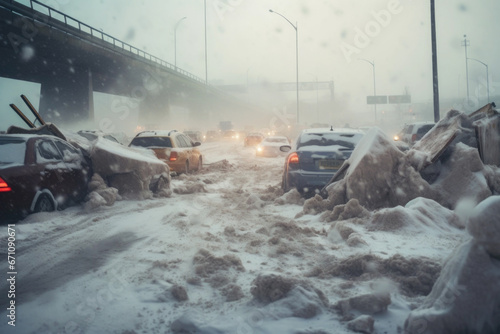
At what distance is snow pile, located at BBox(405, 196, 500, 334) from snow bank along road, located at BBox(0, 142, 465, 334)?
0.46 m

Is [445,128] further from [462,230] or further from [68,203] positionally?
[68,203]

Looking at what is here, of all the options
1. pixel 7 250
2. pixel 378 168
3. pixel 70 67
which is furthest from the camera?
pixel 70 67

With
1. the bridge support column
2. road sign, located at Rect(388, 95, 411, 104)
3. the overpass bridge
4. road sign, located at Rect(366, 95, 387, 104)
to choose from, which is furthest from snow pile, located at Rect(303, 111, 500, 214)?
road sign, located at Rect(388, 95, 411, 104)

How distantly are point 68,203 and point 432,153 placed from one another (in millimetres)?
6372

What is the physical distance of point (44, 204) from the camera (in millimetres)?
6055

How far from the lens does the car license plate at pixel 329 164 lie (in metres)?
7.37

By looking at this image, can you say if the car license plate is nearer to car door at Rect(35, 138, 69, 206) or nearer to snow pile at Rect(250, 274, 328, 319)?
snow pile at Rect(250, 274, 328, 319)

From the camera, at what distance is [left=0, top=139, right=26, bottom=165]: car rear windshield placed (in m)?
5.54

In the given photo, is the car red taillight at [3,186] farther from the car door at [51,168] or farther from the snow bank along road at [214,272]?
the car door at [51,168]

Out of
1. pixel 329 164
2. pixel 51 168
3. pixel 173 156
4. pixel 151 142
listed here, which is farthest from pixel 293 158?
pixel 151 142

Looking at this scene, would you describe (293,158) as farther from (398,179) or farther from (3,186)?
(3,186)

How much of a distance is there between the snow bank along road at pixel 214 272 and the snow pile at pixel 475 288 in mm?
458

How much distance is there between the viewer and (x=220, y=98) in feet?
240

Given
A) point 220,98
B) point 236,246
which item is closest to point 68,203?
point 236,246
